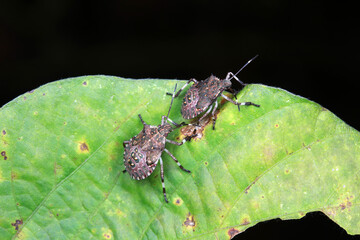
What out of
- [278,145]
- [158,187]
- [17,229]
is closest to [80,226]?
[17,229]

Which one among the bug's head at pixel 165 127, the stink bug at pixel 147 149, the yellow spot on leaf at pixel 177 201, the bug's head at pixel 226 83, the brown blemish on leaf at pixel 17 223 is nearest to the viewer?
the brown blemish on leaf at pixel 17 223

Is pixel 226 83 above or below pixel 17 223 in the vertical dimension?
below

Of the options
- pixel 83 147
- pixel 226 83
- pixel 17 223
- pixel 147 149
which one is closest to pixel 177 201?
pixel 147 149

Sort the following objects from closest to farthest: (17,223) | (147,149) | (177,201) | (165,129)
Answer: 1. (17,223)
2. (177,201)
3. (165,129)
4. (147,149)

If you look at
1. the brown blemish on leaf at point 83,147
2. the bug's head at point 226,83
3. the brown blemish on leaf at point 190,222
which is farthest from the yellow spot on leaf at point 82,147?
the bug's head at point 226,83

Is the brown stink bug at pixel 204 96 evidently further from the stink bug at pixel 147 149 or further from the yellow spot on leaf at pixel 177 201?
the yellow spot on leaf at pixel 177 201

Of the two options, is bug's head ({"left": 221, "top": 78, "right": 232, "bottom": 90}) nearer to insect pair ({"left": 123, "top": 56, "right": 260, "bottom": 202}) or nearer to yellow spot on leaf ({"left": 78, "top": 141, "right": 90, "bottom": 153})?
insect pair ({"left": 123, "top": 56, "right": 260, "bottom": 202})

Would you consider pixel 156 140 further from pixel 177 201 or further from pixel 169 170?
pixel 177 201
